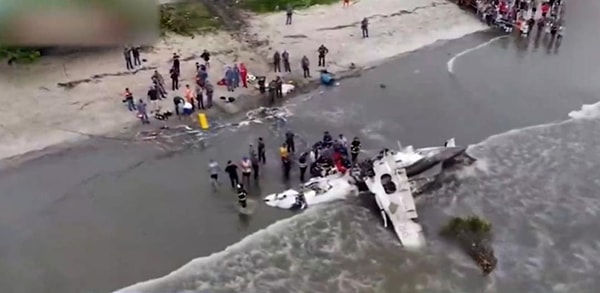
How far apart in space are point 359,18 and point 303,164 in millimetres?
17654

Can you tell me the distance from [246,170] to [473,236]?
872 centimetres

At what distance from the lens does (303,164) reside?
2867 cm

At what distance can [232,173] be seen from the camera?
91.5 feet

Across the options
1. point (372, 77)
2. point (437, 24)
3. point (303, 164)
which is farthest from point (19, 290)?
point (437, 24)

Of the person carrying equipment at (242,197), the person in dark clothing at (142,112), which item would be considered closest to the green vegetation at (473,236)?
the person carrying equipment at (242,197)

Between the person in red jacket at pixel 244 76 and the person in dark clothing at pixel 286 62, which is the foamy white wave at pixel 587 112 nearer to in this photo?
the person in dark clothing at pixel 286 62

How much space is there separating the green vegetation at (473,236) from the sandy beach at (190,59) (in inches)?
522

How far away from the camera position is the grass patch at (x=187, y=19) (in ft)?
131

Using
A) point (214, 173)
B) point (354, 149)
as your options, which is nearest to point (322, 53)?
point (354, 149)

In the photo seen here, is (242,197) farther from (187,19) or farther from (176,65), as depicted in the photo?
(187,19)

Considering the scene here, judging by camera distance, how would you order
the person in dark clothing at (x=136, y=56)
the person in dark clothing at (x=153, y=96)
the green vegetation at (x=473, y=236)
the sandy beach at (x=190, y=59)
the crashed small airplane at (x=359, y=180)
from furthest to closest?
the person in dark clothing at (x=136, y=56) → the person in dark clothing at (x=153, y=96) → the sandy beach at (x=190, y=59) → the crashed small airplane at (x=359, y=180) → the green vegetation at (x=473, y=236)

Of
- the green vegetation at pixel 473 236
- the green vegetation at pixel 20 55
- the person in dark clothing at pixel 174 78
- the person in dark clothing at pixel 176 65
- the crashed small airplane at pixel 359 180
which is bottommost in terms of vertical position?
the green vegetation at pixel 473 236

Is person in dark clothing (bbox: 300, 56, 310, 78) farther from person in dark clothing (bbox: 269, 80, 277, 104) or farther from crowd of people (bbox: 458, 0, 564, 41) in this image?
crowd of people (bbox: 458, 0, 564, 41)

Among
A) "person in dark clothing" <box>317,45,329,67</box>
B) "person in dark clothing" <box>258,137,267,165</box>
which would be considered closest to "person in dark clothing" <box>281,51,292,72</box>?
"person in dark clothing" <box>317,45,329,67</box>
